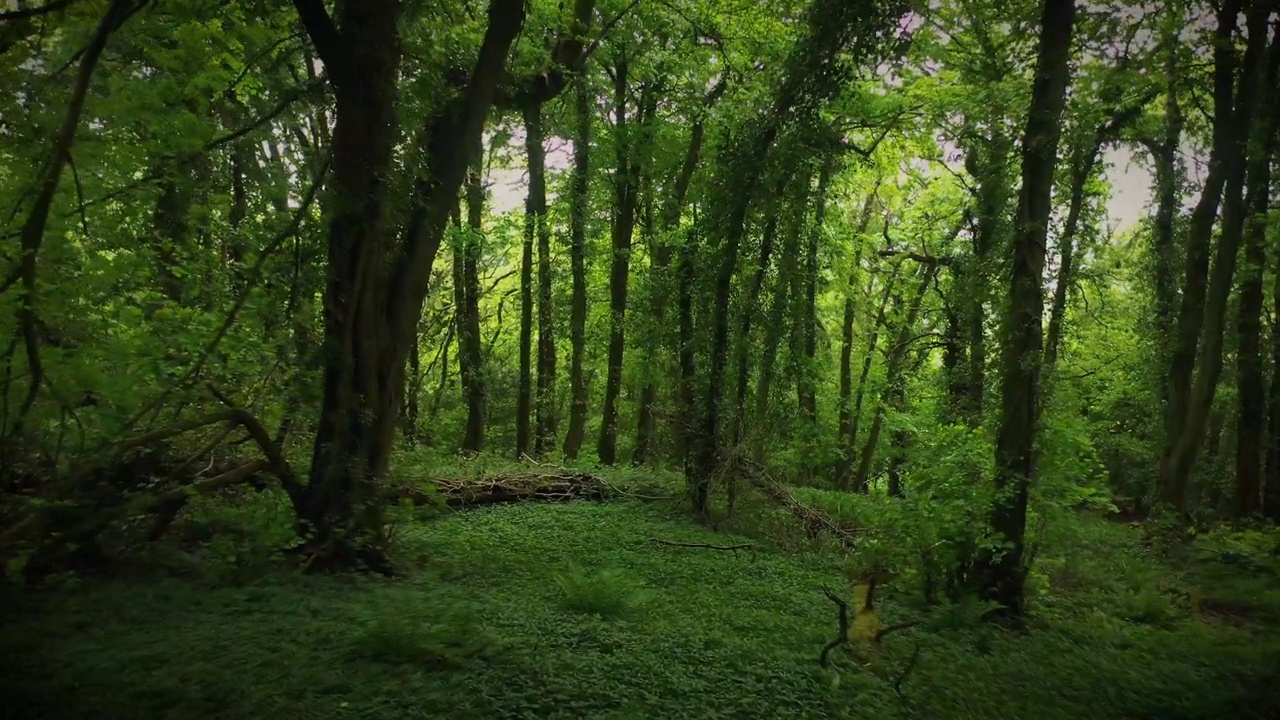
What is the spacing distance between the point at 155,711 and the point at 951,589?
648cm

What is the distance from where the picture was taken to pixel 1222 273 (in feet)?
34.7

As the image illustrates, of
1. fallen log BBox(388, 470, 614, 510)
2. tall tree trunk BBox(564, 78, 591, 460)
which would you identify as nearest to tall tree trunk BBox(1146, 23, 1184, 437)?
fallen log BBox(388, 470, 614, 510)

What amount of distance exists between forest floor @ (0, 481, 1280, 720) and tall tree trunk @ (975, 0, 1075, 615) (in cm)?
80

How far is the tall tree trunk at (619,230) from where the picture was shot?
16.0 metres

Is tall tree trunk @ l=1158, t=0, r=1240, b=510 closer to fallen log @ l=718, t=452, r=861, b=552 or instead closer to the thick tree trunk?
fallen log @ l=718, t=452, r=861, b=552

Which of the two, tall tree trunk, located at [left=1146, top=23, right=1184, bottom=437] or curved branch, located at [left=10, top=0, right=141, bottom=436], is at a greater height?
tall tree trunk, located at [left=1146, top=23, right=1184, bottom=437]

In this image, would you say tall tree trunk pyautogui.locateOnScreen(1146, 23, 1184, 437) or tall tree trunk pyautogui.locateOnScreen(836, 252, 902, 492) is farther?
tall tree trunk pyautogui.locateOnScreen(836, 252, 902, 492)

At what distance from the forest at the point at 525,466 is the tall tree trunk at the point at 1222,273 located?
69mm

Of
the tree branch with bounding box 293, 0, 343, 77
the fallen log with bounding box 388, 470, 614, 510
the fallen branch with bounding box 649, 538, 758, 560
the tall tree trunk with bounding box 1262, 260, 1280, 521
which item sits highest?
the tree branch with bounding box 293, 0, 343, 77

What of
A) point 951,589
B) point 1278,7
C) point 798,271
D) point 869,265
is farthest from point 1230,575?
point 869,265

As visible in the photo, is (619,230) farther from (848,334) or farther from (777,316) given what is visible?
(848,334)

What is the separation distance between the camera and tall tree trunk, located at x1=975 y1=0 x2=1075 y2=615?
659 centimetres

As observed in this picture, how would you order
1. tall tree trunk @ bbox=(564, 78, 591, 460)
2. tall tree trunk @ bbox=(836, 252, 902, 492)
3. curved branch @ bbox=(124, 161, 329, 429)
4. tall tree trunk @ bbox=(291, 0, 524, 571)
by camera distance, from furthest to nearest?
tall tree trunk @ bbox=(836, 252, 902, 492)
tall tree trunk @ bbox=(564, 78, 591, 460)
tall tree trunk @ bbox=(291, 0, 524, 571)
curved branch @ bbox=(124, 161, 329, 429)

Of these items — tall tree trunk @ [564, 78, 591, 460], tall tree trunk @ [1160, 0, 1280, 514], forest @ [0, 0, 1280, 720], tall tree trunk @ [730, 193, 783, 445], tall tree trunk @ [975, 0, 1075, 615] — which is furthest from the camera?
tall tree trunk @ [564, 78, 591, 460]
